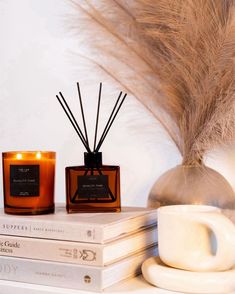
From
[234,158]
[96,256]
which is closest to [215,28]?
[234,158]

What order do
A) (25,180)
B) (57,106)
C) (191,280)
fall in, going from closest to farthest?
1. (191,280)
2. (25,180)
3. (57,106)

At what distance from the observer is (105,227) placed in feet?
2.29

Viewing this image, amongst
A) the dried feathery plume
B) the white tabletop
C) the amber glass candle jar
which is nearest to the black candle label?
the amber glass candle jar

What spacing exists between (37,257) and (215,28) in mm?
415

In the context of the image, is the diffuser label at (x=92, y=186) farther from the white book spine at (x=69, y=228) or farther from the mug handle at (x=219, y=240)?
the mug handle at (x=219, y=240)

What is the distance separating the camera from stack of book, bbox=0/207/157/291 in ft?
2.30

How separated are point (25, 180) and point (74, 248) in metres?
0.14

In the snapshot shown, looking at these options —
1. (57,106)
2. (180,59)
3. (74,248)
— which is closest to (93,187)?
(74,248)

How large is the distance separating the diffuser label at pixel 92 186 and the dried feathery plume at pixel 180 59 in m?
0.14

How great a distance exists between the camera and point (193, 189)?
81cm

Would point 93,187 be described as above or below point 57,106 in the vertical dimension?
below

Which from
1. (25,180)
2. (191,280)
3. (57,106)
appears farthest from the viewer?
(57,106)

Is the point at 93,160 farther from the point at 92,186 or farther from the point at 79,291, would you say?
the point at 79,291

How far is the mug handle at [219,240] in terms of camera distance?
0.67 meters
